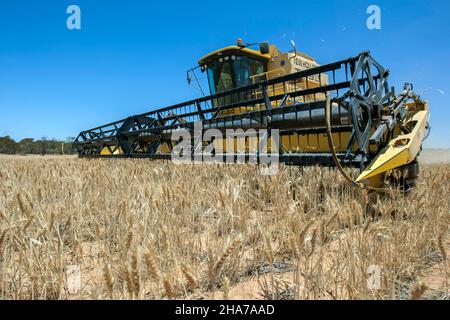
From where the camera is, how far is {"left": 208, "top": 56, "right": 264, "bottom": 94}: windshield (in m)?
7.04

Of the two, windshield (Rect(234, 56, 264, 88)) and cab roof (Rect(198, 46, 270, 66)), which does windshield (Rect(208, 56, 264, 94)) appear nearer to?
windshield (Rect(234, 56, 264, 88))

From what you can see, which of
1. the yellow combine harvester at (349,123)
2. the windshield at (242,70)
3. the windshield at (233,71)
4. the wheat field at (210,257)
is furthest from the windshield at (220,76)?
the wheat field at (210,257)

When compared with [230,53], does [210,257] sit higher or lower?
lower

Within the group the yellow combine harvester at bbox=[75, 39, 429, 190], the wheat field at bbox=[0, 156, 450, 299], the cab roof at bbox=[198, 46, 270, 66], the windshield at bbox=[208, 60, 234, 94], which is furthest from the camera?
the windshield at bbox=[208, 60, 234, 94]

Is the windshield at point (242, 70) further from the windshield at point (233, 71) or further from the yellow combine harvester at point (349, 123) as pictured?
the yellow combine harvester at point (349, 123)

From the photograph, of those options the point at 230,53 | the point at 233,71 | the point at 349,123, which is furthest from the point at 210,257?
the point at 230,53

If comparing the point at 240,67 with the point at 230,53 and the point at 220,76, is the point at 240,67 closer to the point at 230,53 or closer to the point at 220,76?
the point at 230,53

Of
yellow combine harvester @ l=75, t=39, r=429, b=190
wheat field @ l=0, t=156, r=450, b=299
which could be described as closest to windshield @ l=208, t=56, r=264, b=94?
yellow combine harvester @ l=75, t=39, r=429, b=190


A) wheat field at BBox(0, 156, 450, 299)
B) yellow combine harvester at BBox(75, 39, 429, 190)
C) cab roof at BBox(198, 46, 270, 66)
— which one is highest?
cab roof at BBox(198, 46, 270, 66)

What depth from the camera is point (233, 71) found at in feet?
23.1
